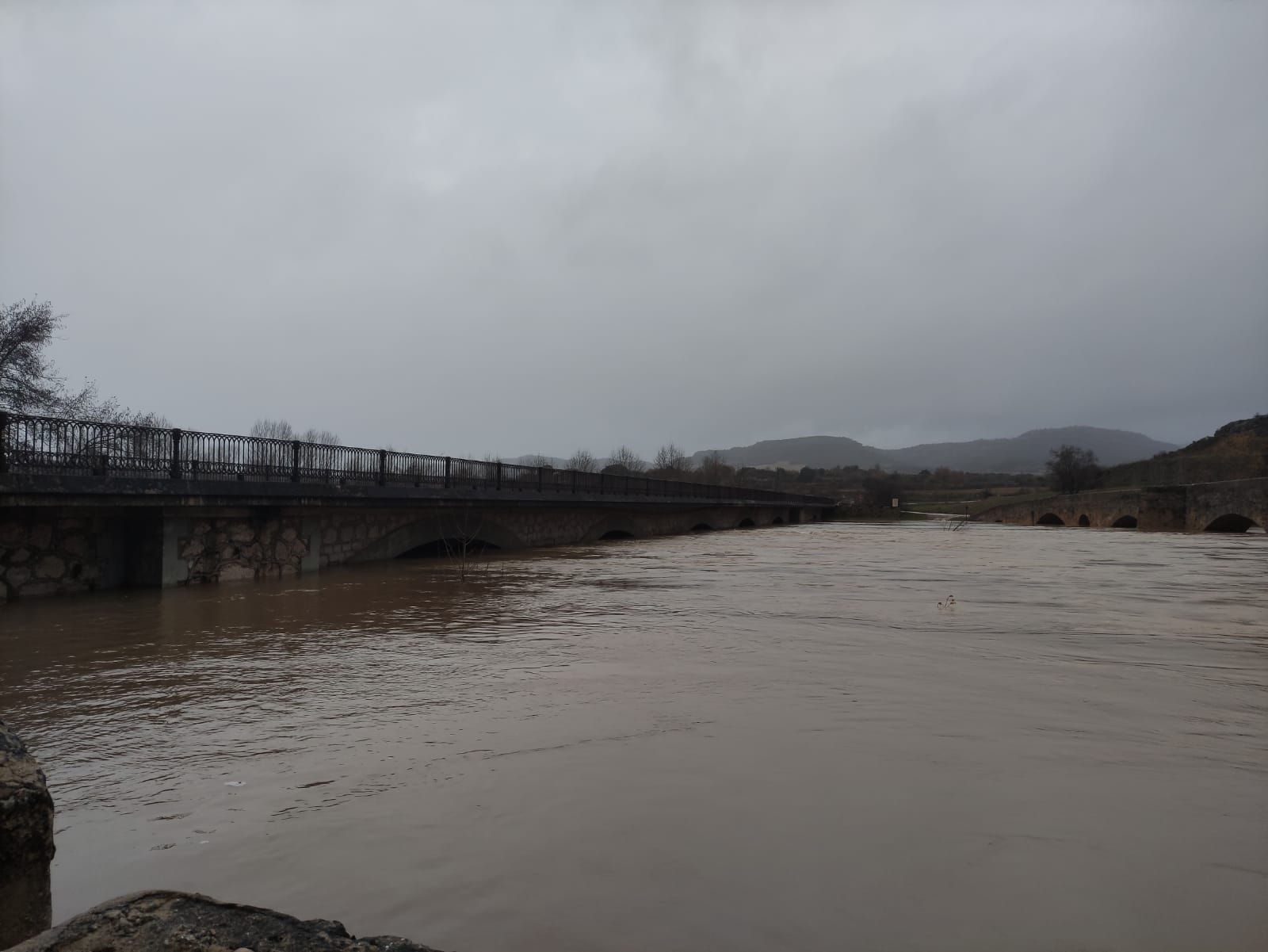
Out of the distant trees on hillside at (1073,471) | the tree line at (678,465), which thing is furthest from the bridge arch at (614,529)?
the distant trees on hillside at (1073,471)

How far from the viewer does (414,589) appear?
1417cm

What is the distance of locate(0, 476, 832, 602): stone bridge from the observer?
37.1 feet

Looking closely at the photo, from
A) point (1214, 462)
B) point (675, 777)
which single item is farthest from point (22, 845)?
point (1214, 462)

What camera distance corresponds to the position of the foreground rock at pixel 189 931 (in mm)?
1782

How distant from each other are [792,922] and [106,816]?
3327 millimetres

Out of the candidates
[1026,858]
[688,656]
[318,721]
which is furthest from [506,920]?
[688,656]

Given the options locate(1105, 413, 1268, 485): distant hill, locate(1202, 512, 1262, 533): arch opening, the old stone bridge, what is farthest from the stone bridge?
locate(1105, 413, 1268, 485): distant hill

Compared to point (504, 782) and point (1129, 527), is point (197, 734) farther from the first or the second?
point (1129, 527)

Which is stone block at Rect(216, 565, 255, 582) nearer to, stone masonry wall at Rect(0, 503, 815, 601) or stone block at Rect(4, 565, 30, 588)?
stone masonry wall at Rect(0, 503, 815, 601)

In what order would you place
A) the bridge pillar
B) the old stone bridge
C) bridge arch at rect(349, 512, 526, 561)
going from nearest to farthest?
bridge arch at rect(349, 512, 526, 561) → the old stone bridge → the bridge pillar

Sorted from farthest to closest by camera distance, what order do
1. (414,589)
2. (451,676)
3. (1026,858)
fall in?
(414,589), (451,676), (1026,858)

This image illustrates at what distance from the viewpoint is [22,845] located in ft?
7.51

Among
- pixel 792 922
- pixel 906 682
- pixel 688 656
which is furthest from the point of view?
pixel 688 656

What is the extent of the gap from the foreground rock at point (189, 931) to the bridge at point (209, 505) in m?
11.0
